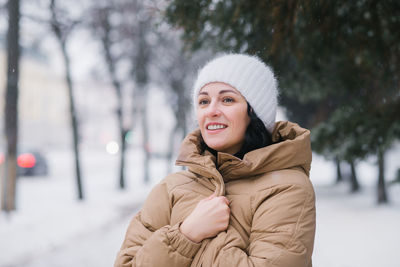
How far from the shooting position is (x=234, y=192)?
163 cm

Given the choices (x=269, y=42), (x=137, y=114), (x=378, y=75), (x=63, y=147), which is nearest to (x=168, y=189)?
(x=269, y=42)

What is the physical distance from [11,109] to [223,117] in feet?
22.8

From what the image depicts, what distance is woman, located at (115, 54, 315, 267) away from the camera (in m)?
1.41

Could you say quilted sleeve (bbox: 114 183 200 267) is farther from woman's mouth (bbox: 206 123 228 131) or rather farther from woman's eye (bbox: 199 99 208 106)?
woman's eye (bbox: 199 99 208 106)

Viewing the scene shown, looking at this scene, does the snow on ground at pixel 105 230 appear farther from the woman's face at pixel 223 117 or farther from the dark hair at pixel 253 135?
the woman's face at pixel 223 117

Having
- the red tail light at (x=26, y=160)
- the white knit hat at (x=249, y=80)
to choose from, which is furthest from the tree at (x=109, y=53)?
the white knit hat at (x=249, y=80)

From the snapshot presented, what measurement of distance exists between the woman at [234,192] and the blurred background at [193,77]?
0.60 m

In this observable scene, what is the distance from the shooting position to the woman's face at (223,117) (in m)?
1.77

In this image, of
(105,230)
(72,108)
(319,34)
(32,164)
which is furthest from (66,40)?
(32,164)

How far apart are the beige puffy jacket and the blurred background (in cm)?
74

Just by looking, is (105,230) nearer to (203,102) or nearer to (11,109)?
(11,109)

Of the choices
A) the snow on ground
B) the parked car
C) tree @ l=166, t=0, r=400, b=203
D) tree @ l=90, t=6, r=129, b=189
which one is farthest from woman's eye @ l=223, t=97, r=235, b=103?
the parked car

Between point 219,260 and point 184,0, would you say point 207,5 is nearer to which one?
point 184,0

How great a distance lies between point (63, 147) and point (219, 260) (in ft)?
139
